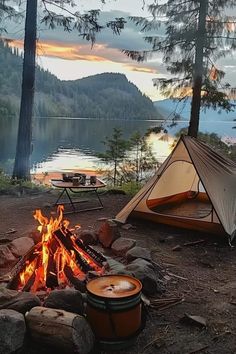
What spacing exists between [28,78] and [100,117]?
76.6 meters

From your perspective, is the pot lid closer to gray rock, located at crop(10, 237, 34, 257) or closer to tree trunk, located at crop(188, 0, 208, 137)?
gray rock, located at crop(10, 237, 34, 257)

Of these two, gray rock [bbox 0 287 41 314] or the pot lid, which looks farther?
gray rock [bbox 0 287 41 314]

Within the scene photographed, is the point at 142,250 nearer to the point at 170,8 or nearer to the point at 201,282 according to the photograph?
the point at 201,282

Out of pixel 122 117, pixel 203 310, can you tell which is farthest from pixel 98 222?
pixel 122 117

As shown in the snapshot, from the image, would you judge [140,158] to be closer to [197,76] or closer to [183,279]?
[197,76]

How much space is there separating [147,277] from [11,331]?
1439 millimetres

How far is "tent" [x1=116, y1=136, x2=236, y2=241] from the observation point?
19.2 feet

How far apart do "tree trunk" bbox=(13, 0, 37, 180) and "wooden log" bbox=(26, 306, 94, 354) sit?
7.78 meters

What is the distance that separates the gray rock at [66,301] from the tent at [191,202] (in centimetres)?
310

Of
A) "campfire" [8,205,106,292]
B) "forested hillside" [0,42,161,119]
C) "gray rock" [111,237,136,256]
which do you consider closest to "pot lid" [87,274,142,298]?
"campfire" [8,205,106,292]

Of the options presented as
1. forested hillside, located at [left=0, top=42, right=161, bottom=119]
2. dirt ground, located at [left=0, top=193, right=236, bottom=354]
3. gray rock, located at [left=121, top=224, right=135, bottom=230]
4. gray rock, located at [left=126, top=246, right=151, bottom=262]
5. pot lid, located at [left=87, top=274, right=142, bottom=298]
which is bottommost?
dirt ground, located at [left=0, top=193, right=236, bottom=354]

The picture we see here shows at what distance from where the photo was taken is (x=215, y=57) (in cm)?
1023

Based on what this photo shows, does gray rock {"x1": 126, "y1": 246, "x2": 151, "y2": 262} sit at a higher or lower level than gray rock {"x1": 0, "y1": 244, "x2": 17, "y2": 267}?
higher

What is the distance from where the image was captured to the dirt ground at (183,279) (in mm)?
3030
